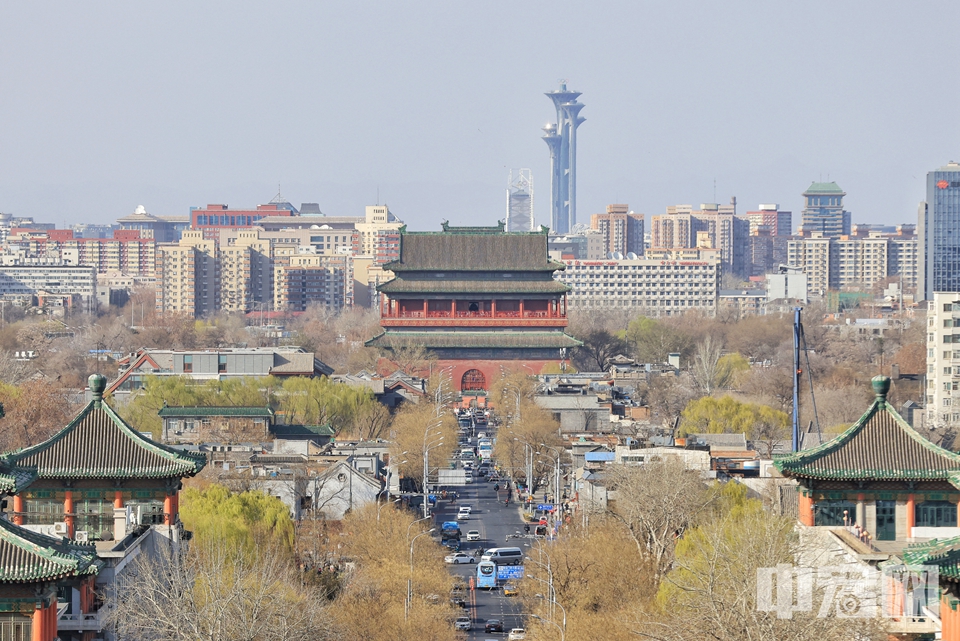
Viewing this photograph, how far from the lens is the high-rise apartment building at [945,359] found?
113750 millimetres

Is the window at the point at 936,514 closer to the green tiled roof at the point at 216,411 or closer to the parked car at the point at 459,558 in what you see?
the parked car at the point at 459,558

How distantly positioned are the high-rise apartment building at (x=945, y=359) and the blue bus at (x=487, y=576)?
5060 cm

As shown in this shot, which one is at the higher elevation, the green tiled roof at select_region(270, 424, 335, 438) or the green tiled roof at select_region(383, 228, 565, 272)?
the green tiled roof at select_region(383, 228, 565, 272)

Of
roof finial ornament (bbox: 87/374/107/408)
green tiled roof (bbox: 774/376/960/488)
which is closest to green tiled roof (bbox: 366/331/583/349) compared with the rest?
roof finial ornament (bbox: 87/374/107/408)

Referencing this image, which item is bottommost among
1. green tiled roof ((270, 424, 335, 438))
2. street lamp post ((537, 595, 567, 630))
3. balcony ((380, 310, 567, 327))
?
street lamp post ((537, 595, 567, 630))

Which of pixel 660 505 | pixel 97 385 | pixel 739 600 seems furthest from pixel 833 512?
pixel 660 505

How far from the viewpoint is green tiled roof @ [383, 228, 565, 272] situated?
149500 mm

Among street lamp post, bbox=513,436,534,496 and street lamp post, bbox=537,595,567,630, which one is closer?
street lamp post, bbox=537,595,567,630

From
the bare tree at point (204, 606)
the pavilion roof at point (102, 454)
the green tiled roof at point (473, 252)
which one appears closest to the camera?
the bare tree at point (204, 606)

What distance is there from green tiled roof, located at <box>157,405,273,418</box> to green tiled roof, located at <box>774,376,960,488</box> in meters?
54.8

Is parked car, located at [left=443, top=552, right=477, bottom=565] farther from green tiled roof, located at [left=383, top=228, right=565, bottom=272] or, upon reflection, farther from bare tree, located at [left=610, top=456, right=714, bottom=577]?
green tiled roof, located at [left=383, top=228, right=565, bottom=272]

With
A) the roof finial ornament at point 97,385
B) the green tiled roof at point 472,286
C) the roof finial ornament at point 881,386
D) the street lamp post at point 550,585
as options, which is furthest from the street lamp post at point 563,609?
the green tiled roof at point 472,286

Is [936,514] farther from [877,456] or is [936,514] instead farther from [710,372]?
[710,372]

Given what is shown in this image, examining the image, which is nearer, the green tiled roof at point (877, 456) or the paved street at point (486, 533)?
the green tiled roof at point (877, 456)
